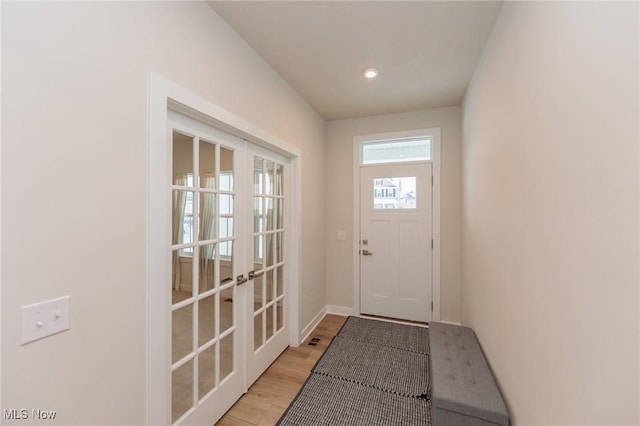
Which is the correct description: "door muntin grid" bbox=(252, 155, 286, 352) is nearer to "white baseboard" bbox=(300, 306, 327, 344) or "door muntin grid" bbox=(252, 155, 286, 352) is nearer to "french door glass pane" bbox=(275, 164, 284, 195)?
"french door glass pane" bbox=(275, 164, 284, 195)

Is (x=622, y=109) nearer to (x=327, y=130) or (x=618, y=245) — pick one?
(x=618, y=245)

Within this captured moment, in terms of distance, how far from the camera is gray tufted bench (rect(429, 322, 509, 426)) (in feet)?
4.61

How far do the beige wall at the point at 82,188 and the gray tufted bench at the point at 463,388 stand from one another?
1.56m

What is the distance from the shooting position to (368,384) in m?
2.18

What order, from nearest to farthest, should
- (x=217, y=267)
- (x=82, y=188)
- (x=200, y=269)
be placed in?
(x=82, y=188) < (x=200, y=269) < (x=217, y=267)

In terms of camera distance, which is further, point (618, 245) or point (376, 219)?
point (376, 219)

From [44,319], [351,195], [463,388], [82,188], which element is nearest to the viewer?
[44,319]

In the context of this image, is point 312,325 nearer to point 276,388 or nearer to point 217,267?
point 276,388

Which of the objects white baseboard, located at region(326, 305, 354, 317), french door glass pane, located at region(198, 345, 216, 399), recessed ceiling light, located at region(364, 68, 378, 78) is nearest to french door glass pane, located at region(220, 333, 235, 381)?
french door glass pane, located at region(198, 345, 216, 399)

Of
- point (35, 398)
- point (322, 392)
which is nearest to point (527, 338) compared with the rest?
point (322, 392)

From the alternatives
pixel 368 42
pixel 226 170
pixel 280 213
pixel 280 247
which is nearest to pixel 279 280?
pixel 280 247

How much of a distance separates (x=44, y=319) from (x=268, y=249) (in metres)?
1.61

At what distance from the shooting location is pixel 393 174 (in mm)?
3439

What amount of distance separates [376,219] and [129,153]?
2823mm
